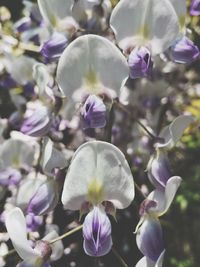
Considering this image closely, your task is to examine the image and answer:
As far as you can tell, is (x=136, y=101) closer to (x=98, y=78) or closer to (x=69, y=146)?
(x=69, y=146)

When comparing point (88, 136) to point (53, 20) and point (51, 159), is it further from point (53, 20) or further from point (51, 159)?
point (53, 20)

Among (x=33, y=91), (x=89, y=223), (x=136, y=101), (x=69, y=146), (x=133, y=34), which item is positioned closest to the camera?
(x=89, y=223)

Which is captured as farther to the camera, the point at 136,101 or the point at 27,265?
the point at 136,101

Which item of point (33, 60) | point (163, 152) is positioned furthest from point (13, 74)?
point (163, 152)

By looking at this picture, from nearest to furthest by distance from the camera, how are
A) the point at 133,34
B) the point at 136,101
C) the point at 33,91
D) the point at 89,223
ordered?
1. the point at 89,223
2. the point at 133,34
3. the point at 33,91
4. the point at 136,101

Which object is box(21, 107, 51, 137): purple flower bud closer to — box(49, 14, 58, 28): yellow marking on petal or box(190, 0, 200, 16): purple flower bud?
box(49, 14, 58, 28): yellow marking on petal

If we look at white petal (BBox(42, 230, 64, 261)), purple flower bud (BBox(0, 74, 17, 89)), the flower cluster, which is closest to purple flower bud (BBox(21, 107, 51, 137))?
the flower cluster

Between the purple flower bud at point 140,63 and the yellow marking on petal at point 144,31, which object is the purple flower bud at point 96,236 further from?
the yellow marking on petal at point 144,31

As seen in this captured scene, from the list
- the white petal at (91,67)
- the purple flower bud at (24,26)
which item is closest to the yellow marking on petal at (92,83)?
the white petal at (91,67)
